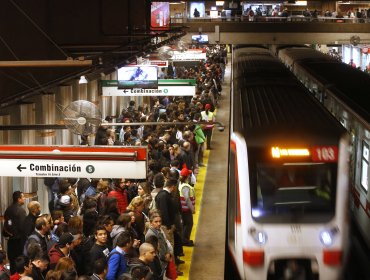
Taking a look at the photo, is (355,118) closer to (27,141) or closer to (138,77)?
(27,141)

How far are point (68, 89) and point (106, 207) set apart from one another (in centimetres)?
644

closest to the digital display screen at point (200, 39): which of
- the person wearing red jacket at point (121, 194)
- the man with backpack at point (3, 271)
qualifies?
the person wearing red jacket at point (121, 194)

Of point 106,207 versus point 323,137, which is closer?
point 323,137

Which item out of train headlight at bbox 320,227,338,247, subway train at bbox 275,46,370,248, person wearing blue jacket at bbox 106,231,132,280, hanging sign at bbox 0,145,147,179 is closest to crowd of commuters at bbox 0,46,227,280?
person wearing blue jacket at bbox 106,231,132,280

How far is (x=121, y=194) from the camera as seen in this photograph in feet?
36.2

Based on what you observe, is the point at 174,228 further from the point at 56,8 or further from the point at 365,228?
the point at 56,8

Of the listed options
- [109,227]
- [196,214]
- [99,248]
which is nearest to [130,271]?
[99,248]

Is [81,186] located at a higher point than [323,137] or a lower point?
lower

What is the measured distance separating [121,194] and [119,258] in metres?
3.43

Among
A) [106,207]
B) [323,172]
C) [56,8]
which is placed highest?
[56,8]

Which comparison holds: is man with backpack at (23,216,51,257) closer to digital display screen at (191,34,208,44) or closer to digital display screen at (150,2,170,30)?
digital display screen at (150,2,170,30)

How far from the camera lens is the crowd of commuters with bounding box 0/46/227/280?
7547 millimetres

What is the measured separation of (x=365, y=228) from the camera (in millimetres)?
10438

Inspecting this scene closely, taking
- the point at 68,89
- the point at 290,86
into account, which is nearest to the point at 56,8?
the point at 68,89
